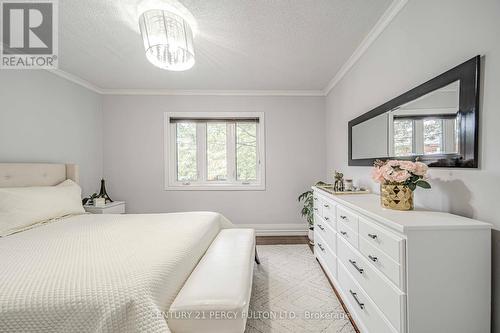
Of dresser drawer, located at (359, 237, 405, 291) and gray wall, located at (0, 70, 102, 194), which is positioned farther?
gray wall, located at (0, 70, 102, 194)

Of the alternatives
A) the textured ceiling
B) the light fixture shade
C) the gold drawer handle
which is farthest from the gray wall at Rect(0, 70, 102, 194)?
the gold drawer handle

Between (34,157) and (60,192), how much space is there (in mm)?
660

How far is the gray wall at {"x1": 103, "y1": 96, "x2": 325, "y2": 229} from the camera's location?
3486mm

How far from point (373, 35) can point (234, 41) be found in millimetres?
→ 1328

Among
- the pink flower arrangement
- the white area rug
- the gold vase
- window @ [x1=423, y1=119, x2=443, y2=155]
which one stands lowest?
the white area rug

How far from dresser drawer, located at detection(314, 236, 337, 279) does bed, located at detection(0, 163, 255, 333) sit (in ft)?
2.76

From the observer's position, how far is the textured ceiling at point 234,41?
1643 millimetres

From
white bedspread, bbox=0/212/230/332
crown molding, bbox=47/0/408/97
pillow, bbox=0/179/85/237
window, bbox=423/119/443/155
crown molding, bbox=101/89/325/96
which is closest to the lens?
white bedspread, bbox=0/212/230/332

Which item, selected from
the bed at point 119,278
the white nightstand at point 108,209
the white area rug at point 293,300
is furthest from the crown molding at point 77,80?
the white area rug at point 293,300

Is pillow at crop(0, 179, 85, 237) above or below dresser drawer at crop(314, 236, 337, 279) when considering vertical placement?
above

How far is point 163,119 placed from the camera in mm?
3488

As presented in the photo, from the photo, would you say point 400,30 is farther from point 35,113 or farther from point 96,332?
point 35,113

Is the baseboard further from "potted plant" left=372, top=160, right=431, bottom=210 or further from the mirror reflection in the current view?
"potted plant" left=372, top=160, right=431, bottom=210

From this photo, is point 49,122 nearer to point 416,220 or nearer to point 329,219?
point 329,219
